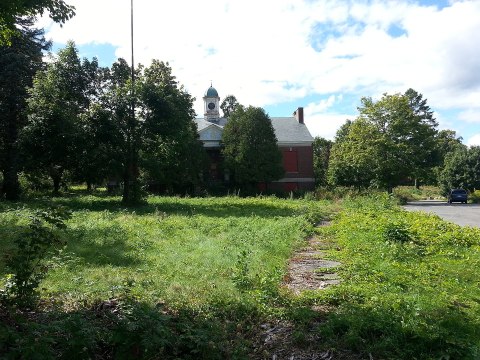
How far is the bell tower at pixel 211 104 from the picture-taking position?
52.1 m

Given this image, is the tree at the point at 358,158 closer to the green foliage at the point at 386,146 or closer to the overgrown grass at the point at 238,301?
the green foliage at the point at 386,146

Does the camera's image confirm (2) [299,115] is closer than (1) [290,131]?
No

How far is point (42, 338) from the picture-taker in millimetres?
3736

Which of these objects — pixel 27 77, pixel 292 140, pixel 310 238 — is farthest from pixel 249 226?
pixel 292 140

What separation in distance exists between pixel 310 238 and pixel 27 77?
19995 millimetres

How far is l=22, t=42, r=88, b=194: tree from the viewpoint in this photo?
66.3ft

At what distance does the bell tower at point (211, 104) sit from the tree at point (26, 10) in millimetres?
44708

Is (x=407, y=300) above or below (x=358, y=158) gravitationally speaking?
below

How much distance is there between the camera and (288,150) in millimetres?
45500

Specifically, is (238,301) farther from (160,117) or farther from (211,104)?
(211,104)

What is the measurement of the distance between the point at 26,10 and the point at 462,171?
47834 mm

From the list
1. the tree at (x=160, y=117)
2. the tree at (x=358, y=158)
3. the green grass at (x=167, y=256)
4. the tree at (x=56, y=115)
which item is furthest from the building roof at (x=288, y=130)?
the green grass at (x=167, y=256)

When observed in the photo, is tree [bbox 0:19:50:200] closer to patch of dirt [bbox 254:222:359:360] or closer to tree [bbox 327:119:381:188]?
patch of dirt [bbox 254:222:359:360]

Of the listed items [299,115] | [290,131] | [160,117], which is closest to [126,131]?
[160,117]
